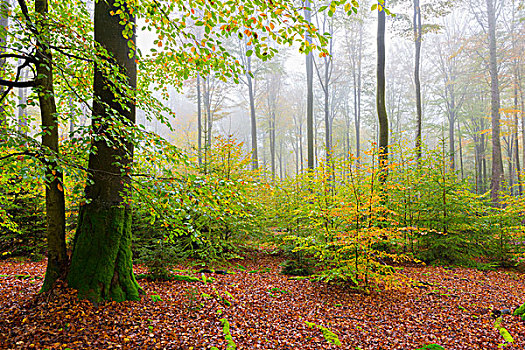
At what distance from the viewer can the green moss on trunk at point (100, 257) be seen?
3.43m

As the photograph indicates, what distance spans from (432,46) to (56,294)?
26.3 meters

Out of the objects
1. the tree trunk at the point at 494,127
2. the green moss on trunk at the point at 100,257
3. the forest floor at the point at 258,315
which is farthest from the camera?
the tree trunk at the point at 494,127

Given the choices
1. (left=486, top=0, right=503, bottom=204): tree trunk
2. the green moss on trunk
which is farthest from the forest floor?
(left=486, top=0, right=503, bottom=204): tree trunk

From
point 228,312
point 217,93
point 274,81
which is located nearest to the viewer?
point 228,312

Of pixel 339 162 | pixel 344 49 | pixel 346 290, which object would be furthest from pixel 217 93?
pixel 346 290

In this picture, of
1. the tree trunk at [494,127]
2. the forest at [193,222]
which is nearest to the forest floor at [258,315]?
the forest at [193,222]

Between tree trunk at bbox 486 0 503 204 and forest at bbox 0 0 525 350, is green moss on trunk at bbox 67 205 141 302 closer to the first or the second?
forest at bbox 0 0 525 350

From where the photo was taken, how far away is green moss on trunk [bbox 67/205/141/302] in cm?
343

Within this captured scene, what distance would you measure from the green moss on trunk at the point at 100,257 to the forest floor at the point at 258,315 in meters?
0.16

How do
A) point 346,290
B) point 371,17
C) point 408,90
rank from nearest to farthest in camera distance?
point 346,290, point 371,17, point 408,90

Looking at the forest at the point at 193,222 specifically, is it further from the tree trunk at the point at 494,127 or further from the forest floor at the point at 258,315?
the tree trunk at the point at 494,127

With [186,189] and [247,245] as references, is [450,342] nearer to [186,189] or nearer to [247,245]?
[186,189]

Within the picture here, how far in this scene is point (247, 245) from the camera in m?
7.68

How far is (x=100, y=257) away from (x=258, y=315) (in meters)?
2.47
